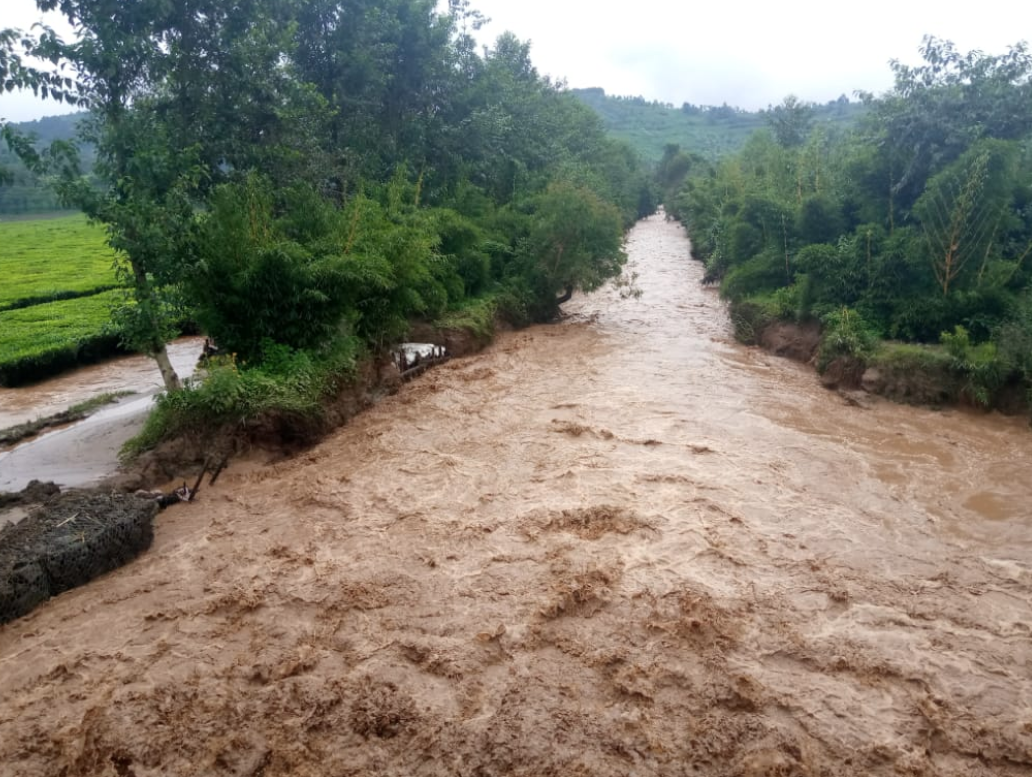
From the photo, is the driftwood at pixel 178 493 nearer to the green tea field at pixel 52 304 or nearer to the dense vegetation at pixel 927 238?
the green tea field at pixel 52 304

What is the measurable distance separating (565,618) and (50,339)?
580 inches

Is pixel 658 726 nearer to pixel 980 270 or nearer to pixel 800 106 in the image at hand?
pixel 980 270

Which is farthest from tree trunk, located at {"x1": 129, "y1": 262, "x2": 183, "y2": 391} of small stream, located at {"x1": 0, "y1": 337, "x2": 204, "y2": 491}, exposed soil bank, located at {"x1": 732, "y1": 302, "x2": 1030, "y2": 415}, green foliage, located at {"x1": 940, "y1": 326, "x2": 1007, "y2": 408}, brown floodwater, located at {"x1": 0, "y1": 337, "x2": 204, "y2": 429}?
green foliage, located at {"x1": 940, "y1": 326, "x2": 1007, "y2": 408}

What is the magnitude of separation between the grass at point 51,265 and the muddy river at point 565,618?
1058 centimetres

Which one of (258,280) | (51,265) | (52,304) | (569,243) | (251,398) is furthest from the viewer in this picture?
(51,265)

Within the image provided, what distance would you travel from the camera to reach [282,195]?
12.8m

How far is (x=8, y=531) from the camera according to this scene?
6.84 m

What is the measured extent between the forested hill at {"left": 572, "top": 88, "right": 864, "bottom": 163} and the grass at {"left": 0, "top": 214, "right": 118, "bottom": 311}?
6293 cm

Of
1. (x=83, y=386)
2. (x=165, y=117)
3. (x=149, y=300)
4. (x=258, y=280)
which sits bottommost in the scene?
(x=83, y=386)

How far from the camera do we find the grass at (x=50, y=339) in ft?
46.8

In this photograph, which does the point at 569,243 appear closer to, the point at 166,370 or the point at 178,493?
the point at 166,370

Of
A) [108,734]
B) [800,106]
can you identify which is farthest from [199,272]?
[800,106]

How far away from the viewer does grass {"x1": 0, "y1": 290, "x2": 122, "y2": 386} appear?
14.2 m

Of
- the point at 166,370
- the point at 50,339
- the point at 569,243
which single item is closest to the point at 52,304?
the point at 50,339
